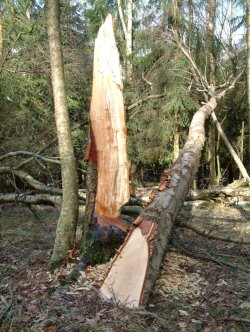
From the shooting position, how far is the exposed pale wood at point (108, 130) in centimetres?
429

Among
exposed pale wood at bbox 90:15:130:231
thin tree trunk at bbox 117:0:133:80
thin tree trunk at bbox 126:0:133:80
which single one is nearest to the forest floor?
exposed pale wood at bbox 90:15:130:231

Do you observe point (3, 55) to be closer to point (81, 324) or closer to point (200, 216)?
point (200, 216)

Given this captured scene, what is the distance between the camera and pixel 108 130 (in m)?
4.39

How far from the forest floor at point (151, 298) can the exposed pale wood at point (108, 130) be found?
0.74m

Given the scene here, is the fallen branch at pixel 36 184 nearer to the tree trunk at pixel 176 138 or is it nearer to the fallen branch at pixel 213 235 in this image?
the fallen branch at pixel 213 235

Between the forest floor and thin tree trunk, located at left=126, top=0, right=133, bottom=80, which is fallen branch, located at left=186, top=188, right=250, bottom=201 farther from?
thin tree trunk, located at left=126, top=0, right=133, bottom=80

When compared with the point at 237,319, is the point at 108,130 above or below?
above

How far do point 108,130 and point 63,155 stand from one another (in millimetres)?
683

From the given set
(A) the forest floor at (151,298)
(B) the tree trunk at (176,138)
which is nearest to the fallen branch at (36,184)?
(A) the forest floor at (151,298)

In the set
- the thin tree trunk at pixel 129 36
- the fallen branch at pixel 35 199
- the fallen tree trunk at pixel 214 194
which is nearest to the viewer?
the fallen branch at pixel 35 199

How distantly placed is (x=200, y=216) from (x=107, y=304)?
628 centimetres

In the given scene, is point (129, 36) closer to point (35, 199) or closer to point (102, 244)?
point (35, 199)

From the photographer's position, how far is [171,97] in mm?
14484

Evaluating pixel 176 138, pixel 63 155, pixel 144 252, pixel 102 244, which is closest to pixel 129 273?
pixel 144 252
